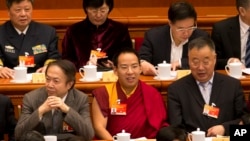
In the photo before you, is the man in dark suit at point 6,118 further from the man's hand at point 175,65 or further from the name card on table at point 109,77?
the man's hand at point 175,65

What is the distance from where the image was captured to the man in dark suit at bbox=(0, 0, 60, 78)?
17.1ft

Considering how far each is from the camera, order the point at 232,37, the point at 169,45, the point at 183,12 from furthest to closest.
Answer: the point at 232,37
the point at 169,45
the point at 183,12

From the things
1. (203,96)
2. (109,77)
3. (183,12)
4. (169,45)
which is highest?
(183,12)

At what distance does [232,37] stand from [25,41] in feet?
5.04

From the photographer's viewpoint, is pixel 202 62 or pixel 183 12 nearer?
pixel 202 62

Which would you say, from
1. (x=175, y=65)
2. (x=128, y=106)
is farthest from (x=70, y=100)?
(x=175, y=65)

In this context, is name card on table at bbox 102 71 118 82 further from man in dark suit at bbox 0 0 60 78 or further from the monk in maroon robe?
man in dark suit at bbox 0 0 60 78

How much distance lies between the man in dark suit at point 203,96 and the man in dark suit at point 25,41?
4.10ft

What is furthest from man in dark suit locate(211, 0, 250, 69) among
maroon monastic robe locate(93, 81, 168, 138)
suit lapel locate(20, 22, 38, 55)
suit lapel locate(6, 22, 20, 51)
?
suit lapel locate(6, 22, 20, 51)

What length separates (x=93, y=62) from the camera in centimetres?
522

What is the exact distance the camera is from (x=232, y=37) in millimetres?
5379

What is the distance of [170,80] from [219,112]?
52 cm

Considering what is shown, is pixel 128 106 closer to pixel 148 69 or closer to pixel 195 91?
pixel 195 91

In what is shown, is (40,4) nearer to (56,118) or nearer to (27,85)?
(27,85)
